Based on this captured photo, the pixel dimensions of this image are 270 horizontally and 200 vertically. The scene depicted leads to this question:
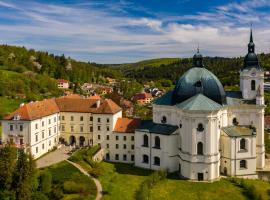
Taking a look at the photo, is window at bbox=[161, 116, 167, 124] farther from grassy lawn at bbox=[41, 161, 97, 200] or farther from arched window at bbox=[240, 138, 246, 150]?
grassy lawn at bbox=[41, 161, 97, 200]

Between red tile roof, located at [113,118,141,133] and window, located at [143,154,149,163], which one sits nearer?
window, located at [143,154,149,163]

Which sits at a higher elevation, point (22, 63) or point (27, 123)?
point (22, 63)

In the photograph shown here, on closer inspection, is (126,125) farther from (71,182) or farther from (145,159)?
(71,182)

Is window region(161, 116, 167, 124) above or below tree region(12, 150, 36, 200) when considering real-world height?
above

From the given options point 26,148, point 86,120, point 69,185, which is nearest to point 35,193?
point 69,185

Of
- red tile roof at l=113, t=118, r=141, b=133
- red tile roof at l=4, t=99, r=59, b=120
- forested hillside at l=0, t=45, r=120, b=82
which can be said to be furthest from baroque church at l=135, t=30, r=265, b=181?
forested hillside at l=0, t=45, r=120, b=82

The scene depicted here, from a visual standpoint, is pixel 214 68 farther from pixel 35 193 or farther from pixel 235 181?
pixel 35 193

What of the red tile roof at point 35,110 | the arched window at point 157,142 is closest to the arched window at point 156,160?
the arched window at point 157,142

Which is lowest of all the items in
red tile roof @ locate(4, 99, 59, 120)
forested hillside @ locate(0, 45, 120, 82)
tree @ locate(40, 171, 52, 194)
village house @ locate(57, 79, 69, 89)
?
tree @ locate(40, 171, 52, 194)
